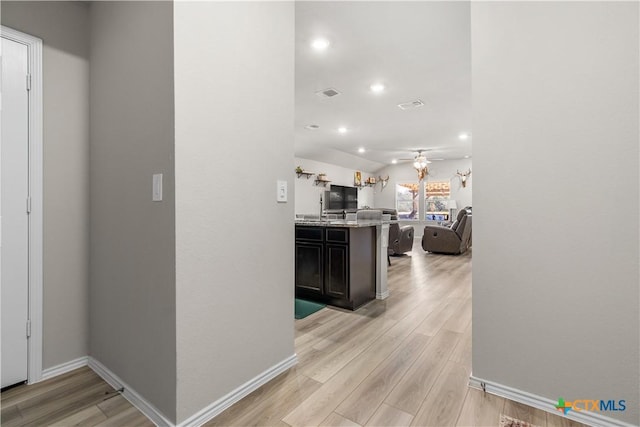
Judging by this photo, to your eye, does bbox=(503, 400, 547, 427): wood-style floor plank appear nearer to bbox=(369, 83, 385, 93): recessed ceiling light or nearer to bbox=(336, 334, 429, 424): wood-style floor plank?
bbox=(336, 334, 429, 424): wood-style floor plank

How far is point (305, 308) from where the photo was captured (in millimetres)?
3377

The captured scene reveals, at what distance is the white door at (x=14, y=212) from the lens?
1.77 metres

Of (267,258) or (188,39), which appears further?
(267,258)

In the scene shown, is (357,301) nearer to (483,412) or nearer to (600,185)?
(483,412)

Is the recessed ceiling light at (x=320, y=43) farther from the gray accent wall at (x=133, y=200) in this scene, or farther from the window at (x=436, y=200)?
the window at (x=436, y=200)

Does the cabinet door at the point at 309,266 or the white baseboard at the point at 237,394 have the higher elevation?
the cabinet door at the point at 309,266

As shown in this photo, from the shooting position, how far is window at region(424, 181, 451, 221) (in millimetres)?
10258

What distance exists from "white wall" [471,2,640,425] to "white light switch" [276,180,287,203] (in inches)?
46.0

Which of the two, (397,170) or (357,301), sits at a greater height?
(397,170)

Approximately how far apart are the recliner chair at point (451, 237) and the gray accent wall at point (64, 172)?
6655 millimetres

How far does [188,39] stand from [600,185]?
2109 millimetres

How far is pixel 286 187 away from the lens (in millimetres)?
2023

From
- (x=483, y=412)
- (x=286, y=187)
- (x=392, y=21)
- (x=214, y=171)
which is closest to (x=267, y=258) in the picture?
(x=286, y=187)

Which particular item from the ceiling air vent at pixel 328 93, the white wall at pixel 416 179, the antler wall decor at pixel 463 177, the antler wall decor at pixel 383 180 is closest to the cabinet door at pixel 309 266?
the ceiling air vent at pixel 328 93
